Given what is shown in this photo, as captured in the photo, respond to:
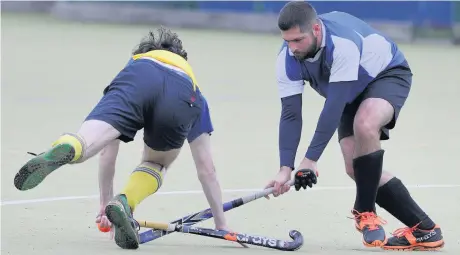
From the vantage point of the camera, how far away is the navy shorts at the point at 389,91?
23.5ft

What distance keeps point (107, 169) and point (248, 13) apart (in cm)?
1404

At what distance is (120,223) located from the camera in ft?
21.0

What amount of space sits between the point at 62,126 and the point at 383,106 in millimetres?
5385

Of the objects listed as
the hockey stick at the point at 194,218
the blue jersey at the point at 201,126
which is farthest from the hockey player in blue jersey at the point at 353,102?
the blue jersey at the point at 201,126

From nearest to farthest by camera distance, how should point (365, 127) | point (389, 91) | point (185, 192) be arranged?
point (365, 127) → point (389, 91) → point (185, 192)

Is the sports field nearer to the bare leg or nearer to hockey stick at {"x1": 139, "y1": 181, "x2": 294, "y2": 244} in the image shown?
hockey stick at {"x1": 139, "y1": 181, "x2": 294, "y2": 244}

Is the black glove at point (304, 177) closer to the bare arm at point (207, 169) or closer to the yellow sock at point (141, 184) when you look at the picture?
the bare arm at point (207, 169)

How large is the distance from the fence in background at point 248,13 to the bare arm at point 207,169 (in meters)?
12.8

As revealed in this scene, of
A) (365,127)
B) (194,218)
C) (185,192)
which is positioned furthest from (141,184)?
(185,192)

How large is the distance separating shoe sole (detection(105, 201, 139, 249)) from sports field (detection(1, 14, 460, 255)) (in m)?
0.29

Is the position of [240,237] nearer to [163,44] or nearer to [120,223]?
[120,223]

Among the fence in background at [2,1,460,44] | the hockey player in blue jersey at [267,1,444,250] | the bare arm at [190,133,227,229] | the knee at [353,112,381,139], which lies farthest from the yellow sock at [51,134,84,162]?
the fence in background at [2,1,460,44]

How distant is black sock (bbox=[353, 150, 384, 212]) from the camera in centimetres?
718

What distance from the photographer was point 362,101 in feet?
23.6
